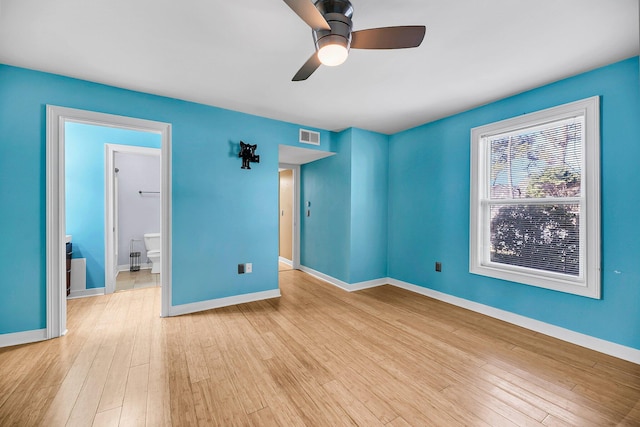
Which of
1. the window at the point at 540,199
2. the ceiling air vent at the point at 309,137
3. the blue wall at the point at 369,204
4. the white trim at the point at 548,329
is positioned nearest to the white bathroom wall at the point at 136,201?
the ceiling air vent at the point at 309,137

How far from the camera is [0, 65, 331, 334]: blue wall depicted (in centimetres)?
226

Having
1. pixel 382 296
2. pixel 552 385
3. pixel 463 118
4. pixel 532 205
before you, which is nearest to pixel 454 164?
pixel 463 118

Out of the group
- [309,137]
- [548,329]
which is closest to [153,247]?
[309,137]

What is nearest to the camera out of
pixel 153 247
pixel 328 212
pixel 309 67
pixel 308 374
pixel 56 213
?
pixel 309 67

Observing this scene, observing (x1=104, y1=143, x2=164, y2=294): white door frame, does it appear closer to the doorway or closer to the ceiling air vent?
the ceiling air vent

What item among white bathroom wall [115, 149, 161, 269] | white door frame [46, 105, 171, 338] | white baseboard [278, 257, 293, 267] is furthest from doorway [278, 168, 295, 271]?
white door frame [46, 105, 171, 338]

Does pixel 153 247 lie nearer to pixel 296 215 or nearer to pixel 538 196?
pixel 296 215

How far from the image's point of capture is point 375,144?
4141mm

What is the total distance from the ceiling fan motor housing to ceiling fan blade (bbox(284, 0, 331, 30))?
0.14ft

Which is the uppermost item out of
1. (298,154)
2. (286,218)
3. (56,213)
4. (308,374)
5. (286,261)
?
(298,154)

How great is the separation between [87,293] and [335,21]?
4378 mm

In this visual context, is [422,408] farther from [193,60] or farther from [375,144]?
[375,144]

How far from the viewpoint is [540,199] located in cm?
261

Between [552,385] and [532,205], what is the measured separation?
5.46 feet
